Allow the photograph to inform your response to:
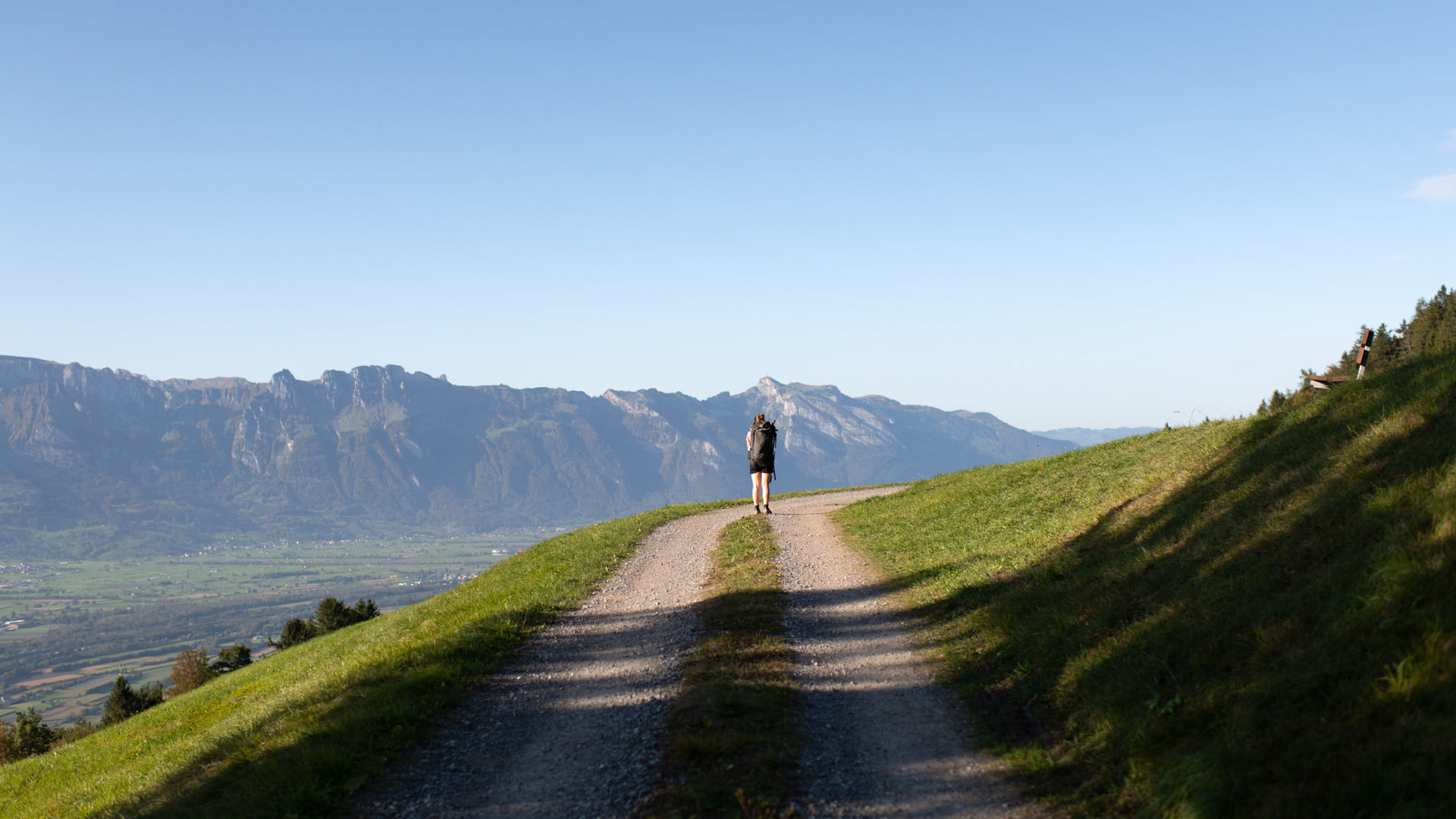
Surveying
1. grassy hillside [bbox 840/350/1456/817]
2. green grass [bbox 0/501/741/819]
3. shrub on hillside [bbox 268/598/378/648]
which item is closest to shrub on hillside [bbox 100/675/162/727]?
shrub on hillside [bbox 268/598/378/648]

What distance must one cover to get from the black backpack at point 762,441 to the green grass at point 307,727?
24.4 feet

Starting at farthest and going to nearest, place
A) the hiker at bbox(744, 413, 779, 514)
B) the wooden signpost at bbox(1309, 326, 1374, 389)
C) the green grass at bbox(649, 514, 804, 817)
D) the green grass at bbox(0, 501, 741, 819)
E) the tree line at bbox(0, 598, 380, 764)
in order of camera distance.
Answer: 1. the tree line at bbox(0, 598, 380, 764)
2. the hiker at bbox(744, 413, 779, 514)
3. the wooden signpost at bbox(1309, 326, 1374, 389)
4. the green grass at bbox(0, 501, 741, 819)
5. the green grass at bbox(649, 514, 804, 817)

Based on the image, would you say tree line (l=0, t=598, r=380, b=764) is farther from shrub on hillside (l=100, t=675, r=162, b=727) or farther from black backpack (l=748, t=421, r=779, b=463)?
black backpack (l=748, t=421, r=779, b=463)

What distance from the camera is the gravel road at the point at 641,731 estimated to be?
7.77 m

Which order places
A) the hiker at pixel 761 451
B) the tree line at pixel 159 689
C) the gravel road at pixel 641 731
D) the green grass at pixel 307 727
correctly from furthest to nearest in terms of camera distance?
the tree line at pixel 159 689
the hiker at pixel 761 451
the green grass at pixel 307 727
the gravel road at pixel 641 731

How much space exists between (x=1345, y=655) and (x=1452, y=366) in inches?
285

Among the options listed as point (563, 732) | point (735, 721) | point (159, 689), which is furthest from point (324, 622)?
point (735, 721)

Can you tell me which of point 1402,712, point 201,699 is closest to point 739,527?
point 201,699

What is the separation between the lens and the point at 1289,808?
573 cm

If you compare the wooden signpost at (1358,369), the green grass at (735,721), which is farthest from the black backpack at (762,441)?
the wooden signpost at (1358,369)

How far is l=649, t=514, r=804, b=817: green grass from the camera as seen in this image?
7.43 meters

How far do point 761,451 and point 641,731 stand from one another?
19290mm

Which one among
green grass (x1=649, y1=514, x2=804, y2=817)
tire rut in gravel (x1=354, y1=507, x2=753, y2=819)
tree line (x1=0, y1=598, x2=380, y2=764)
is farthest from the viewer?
tree line (x1=0, y1=598, x2=380, y2=764)

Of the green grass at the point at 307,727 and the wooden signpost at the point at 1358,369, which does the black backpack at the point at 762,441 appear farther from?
the wooden signpost at the point at 1358,369
